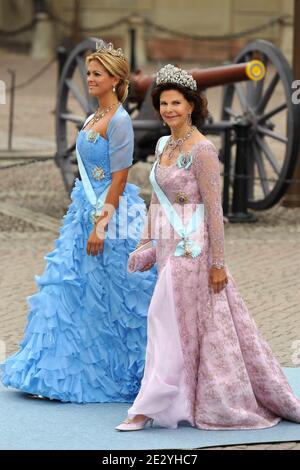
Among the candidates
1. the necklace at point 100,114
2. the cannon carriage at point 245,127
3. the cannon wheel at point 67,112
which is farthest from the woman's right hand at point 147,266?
the cannon wheel at point 67,112

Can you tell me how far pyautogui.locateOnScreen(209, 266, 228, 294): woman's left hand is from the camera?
6199 millimetres

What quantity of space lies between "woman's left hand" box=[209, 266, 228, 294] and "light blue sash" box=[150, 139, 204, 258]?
113 millimetres

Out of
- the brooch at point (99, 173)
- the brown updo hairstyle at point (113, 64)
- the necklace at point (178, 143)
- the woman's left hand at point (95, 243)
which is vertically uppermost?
the brown updo hairstyle at point (113, 64)

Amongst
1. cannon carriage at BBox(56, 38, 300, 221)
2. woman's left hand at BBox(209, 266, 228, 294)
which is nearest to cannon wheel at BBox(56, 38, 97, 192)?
cannon carriage at BBox(56, 38, 300, 221)

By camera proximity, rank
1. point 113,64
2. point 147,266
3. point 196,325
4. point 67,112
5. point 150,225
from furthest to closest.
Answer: point 67,112 → point 113,64 → point 147,266 → point 150,225 → point 196,325

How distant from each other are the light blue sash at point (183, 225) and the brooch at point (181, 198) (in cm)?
4

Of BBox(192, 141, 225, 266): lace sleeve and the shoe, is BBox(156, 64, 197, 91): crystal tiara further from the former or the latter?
the shoe

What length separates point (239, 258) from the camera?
410 inches

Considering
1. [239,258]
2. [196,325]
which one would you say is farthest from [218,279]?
[239,258]

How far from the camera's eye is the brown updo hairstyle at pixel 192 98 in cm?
627

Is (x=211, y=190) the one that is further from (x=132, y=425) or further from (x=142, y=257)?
(x=132, y=425)

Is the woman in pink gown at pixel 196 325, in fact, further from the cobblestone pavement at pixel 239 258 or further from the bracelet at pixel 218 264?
the cobblestone pavement at pixel 239 258
